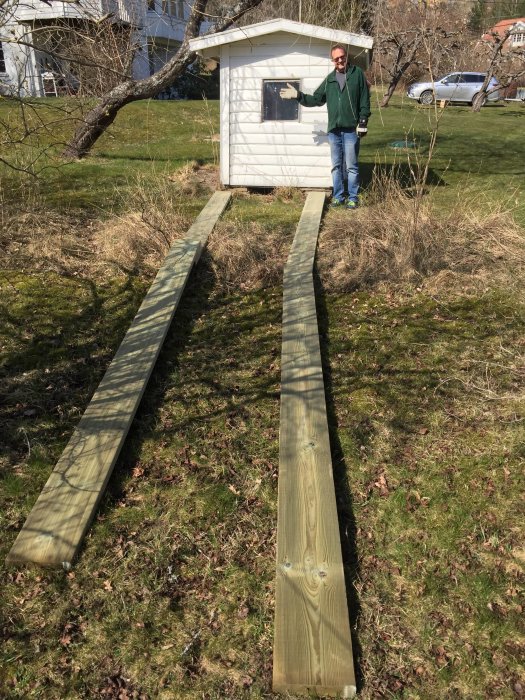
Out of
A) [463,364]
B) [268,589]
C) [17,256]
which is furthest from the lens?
[17,256]

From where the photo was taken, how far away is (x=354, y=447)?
11.8 ft

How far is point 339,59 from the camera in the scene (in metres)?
7.61

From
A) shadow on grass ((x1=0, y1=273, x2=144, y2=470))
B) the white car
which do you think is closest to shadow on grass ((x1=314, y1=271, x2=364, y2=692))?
shadow on grass ((x1=0, y1=273, x2=144, y2=470))

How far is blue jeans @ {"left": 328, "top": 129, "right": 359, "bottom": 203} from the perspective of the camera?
797cm

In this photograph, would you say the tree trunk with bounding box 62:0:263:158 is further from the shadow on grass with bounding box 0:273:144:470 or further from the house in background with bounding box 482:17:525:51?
the house in background with bounding box 482:17:525:51

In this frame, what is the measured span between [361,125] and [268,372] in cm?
493

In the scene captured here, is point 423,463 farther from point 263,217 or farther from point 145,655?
point 263,217

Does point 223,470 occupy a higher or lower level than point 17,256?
lower

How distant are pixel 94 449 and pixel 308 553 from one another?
143 centimetres

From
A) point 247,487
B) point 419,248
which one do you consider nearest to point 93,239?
point 419,248

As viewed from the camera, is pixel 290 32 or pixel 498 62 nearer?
pixel 290 32

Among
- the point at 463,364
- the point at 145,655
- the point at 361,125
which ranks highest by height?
the point at 361,125

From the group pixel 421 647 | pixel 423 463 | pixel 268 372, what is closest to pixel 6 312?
pixel 268 372

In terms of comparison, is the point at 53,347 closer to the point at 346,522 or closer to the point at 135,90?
the point at 346,522
